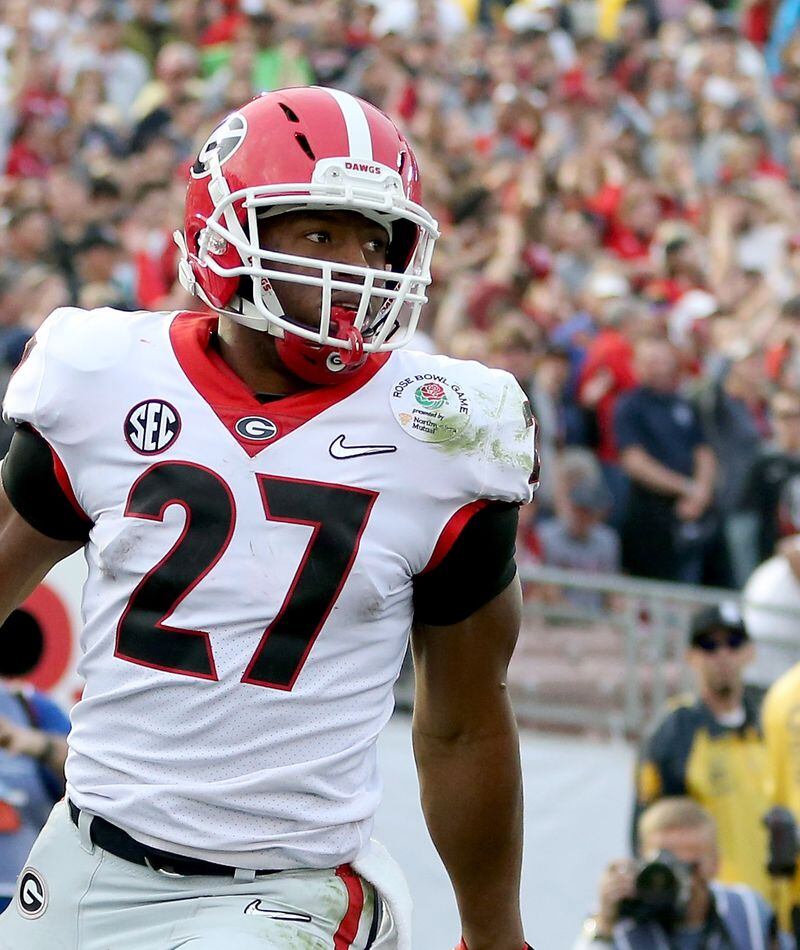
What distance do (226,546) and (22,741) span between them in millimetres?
2719

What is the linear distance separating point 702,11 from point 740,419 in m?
6.09

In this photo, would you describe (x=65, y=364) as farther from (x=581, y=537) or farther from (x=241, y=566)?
(x=581, y=537)

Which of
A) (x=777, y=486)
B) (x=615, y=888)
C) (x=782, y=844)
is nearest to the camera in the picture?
(x=615, y=888)

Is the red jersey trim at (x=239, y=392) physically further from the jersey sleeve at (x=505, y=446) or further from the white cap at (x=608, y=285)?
the white cap at (x=608, y=285)

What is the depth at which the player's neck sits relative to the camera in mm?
2986

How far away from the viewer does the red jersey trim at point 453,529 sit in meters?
2.88

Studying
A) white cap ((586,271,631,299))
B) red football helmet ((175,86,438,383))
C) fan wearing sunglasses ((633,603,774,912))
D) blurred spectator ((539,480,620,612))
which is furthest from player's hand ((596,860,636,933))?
white cap ((586,271,631,299))

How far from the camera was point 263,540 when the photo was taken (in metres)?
2.80

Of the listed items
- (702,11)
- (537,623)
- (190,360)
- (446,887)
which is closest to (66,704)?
(446,887)

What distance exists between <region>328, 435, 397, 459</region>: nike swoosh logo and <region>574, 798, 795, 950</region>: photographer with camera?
10.6 feet

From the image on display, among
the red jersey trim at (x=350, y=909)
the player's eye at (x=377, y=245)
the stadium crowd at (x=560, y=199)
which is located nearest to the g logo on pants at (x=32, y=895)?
the red jersey trim at (x=350, y=909)

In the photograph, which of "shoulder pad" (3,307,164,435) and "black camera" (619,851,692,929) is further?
"black camera" (619,851,692,929)

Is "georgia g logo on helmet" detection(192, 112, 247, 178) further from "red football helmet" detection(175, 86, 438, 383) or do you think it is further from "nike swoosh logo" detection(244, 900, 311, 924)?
"nike swoosh logo" detection(244, 900, 311, 924)

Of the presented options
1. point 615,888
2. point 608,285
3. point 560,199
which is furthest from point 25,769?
point 560,199
